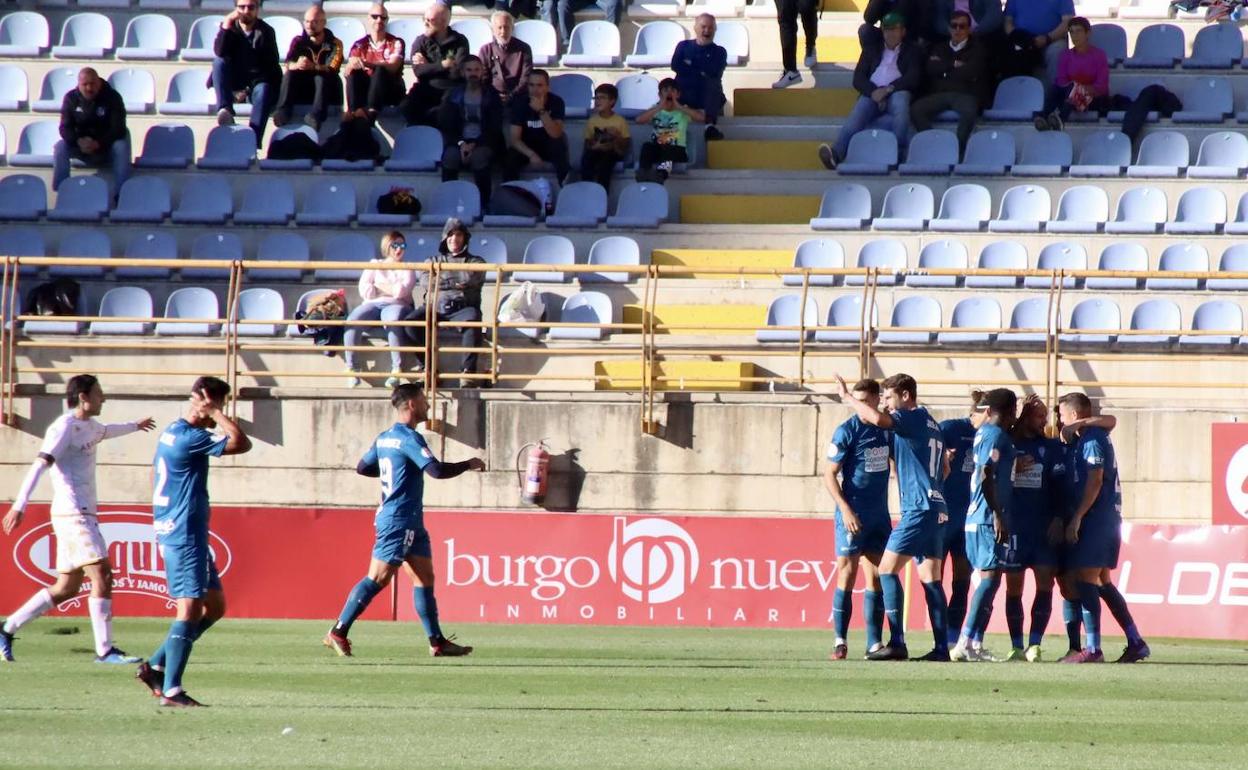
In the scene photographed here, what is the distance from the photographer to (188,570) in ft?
31.1

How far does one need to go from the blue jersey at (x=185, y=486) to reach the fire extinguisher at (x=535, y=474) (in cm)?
713

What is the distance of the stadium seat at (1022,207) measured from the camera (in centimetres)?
Result: 1995

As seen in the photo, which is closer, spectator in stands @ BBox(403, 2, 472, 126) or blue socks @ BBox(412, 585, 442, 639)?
blue socks @ BBox(412, 585, 442, 639)

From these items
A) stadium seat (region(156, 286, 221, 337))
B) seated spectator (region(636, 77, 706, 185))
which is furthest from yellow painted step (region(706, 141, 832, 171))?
stadium seat (region(156, 286, 221, 337))

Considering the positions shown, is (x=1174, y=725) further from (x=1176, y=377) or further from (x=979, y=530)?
(x=1176, y=377)

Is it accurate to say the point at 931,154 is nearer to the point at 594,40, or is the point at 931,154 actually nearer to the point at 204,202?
the point at 594,40

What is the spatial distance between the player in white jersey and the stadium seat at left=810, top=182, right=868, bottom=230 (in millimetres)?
10327

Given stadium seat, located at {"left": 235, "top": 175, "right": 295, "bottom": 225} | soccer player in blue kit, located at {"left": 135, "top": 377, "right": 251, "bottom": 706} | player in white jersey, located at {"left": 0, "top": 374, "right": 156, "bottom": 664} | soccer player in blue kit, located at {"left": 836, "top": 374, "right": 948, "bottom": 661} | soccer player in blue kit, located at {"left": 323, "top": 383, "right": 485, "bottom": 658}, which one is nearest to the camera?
soccer player in blue kit, located at {"left": 135, "top": 377, "right": 251, "bottom": 706}

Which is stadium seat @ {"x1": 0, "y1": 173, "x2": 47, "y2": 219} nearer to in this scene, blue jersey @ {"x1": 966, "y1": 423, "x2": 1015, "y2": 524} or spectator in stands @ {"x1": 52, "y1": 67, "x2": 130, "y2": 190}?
Answer: spectator in stands @ {"x1": 52, "y1": 67, "x2": 130, "y2": 190}

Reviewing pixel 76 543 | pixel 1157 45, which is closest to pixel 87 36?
pixel 76 543

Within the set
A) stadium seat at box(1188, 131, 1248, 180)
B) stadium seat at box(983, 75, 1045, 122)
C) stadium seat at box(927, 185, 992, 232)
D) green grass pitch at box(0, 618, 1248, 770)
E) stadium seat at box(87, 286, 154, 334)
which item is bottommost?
green grass pitch at box(0, 618, 1248, 770)

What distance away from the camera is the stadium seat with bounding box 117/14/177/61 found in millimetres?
23844

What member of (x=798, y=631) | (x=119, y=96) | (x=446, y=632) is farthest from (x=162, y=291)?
(x=798, y=631)

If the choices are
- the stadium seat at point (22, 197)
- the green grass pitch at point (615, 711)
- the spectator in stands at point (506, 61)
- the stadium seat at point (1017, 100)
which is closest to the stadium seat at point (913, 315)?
the stadium seat at point (1017, 100)
